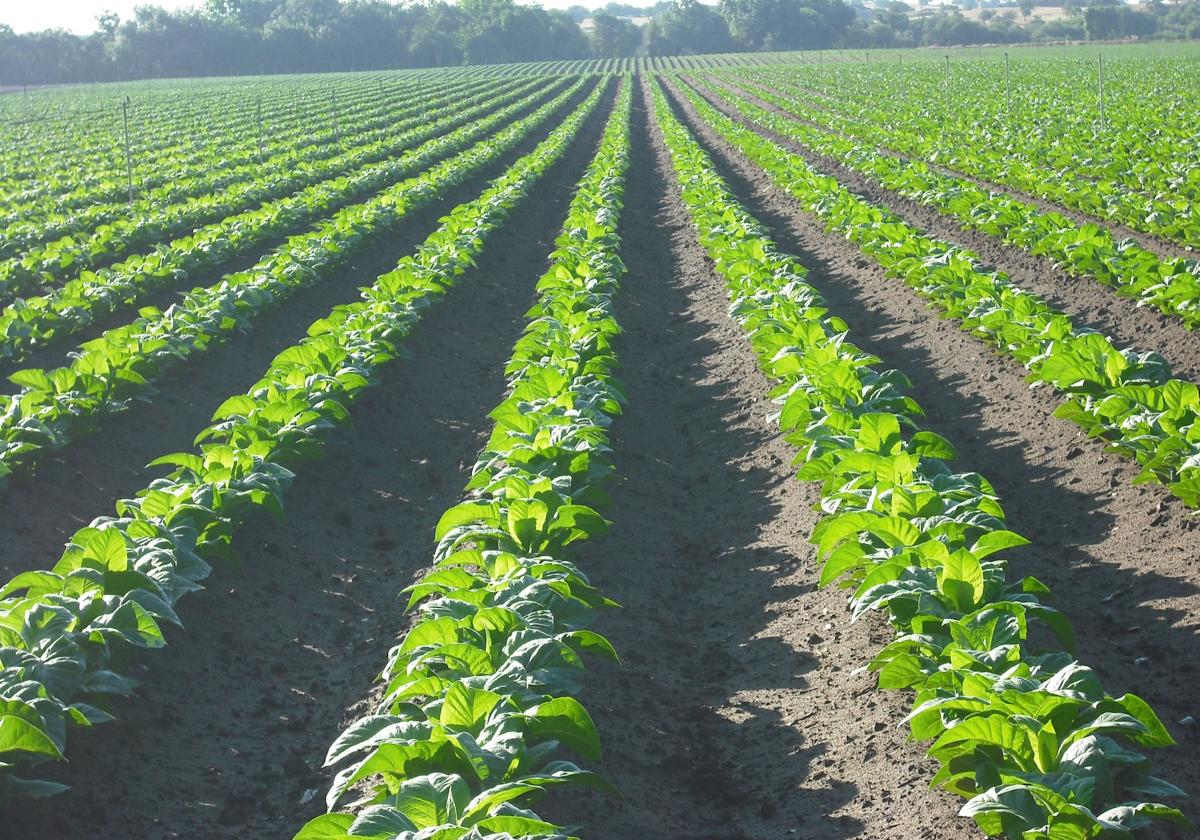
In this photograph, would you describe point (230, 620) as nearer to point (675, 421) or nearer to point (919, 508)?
point (919, 508)

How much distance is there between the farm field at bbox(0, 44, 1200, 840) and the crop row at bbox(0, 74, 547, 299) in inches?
5.0

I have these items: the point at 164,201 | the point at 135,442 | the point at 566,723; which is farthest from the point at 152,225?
the point at 566,723

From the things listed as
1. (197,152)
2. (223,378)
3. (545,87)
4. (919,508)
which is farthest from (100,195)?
(545,87)

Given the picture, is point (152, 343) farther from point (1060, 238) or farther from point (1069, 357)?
point (1060, 238)

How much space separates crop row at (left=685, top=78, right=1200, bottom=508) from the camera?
724 cm

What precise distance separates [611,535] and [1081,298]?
7.20m

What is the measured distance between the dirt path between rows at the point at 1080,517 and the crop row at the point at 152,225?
1038 cm

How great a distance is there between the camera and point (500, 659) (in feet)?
16.1

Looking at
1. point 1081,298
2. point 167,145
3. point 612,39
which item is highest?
point 612,39

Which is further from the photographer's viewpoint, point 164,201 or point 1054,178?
point 164,201

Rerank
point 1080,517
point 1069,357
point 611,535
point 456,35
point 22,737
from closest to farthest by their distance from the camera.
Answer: point 22,737
point 1080,517
point 611,535
point 1069,357
point 456,35

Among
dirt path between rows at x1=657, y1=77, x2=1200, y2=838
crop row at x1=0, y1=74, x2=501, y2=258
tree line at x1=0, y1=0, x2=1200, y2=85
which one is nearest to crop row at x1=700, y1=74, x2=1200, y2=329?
dirt path between rows at x1=657, y1=77, x2=1200, y2=838

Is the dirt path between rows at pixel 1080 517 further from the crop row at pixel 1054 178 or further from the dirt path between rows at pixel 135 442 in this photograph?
the dirt path between rows at pixel 135 442

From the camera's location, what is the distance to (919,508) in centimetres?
606
